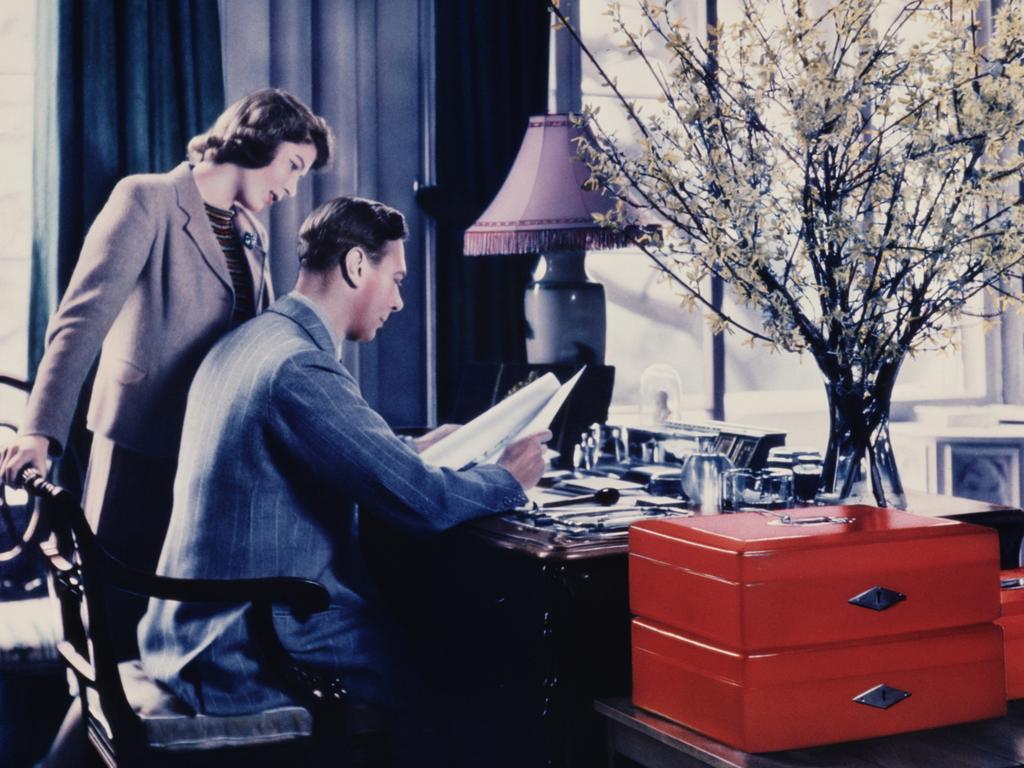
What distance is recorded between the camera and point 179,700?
68.3 inches

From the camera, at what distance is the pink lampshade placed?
8.70 feet

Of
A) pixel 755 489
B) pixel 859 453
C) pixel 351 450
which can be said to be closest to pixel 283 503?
pixel 351 450

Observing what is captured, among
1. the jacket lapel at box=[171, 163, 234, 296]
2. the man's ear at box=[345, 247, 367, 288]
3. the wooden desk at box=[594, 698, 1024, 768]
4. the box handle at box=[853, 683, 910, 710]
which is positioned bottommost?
the wooden desk at box=[594, 698, 1024, 768]

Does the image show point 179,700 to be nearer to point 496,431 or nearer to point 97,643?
point 97,643

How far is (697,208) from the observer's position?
1717 mm

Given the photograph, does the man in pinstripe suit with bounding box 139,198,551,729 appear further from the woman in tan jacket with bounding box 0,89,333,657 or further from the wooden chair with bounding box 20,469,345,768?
the woman in tan jacket with bounding box 0,89,333,657

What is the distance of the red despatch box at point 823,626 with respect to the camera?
4.38 ft

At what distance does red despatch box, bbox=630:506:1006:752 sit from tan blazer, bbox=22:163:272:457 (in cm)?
148

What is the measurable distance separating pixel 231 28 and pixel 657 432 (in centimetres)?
174

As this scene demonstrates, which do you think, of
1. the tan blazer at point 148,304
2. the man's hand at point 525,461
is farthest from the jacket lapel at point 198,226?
the man's hand at point 525,461

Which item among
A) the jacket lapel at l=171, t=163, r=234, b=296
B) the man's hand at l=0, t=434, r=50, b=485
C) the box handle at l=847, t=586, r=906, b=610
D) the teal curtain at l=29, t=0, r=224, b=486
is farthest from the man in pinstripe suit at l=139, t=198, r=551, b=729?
the teal curtain at l=29, t=0, r=224, b=486

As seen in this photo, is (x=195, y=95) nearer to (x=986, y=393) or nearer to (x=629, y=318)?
(x=629, y=318)

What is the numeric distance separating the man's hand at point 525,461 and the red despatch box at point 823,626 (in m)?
0.48

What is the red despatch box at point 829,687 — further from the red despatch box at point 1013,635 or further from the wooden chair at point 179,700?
the wooden chair at point 179,700
